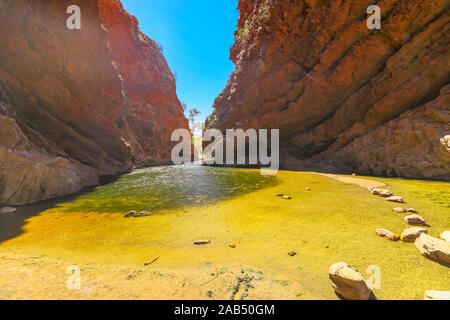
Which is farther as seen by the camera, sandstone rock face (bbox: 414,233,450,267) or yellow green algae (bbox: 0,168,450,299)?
sandstone rock face (bbox: 414,233,450,267)

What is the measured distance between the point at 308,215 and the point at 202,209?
11.9ft

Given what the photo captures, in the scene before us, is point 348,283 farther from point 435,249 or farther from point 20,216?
point 20,216

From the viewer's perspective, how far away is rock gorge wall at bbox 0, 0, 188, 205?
327 inches

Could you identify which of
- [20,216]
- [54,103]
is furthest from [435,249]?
[54,103]

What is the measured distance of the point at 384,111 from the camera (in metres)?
14.2

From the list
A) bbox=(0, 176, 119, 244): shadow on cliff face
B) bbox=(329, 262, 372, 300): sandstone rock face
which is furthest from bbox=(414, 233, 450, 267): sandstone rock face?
bbox=(0, 176, 119, 244): shadow on cliff face

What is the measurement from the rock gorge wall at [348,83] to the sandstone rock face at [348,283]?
13.5 metres

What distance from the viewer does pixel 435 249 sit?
2.65 metres

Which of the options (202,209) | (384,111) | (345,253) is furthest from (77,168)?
(384,111)

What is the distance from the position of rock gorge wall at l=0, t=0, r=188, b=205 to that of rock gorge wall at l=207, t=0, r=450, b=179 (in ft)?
55.6

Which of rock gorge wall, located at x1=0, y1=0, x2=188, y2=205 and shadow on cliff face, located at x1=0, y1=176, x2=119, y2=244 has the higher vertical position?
rock gorge wall, located at x1=0, y1=0, x2=188, y2=205

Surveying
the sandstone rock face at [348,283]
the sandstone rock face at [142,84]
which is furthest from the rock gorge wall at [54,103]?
the sandstone rock face at [142,84]

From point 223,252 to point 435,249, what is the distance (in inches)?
135

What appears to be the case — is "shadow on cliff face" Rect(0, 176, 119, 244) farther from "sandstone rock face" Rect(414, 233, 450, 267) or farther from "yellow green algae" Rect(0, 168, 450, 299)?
"sandstone rock face" Rect(414, 233, 450, 267)
